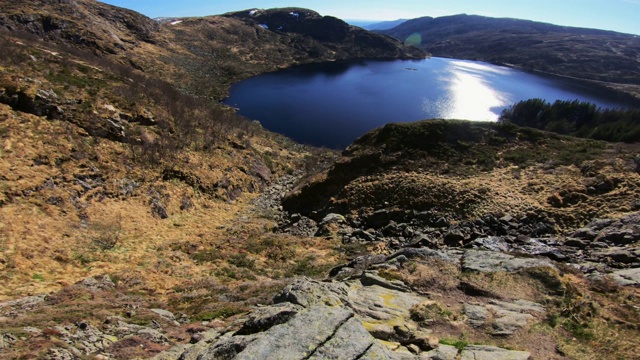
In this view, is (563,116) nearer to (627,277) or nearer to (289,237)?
(627,277)

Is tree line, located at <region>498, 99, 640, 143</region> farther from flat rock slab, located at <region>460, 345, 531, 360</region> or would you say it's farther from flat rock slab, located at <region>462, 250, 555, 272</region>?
flat rock slab, located at <region>460, 345, 531, 360</region>

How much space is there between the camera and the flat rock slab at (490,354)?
9.81 m

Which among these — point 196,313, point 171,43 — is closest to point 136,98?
point 196,313

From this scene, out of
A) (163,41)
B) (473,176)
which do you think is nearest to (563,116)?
(473,176)

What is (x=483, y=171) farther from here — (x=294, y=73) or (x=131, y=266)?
(x=294, y=73)

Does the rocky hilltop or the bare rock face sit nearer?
the bare rock face

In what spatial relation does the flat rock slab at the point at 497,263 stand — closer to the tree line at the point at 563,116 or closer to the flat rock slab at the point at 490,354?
the flat rock slab at the point at 490,354

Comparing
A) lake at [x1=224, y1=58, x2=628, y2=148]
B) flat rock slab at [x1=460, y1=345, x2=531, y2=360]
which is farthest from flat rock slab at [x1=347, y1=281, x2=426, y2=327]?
lake at [x1=224, y1=58, x2=628, y2=148]

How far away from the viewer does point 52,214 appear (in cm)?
2189

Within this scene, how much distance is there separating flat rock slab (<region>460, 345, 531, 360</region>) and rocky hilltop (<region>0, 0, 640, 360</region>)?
65 millimetres

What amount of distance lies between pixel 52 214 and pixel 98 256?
4.93 meters

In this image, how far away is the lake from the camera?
9275 cm

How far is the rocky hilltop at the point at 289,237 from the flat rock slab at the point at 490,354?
6 cm

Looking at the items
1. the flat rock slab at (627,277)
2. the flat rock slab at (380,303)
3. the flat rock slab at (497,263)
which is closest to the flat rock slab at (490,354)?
the flat rock slab at (380,303)
